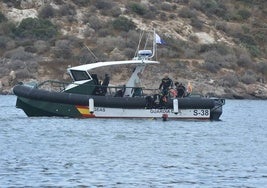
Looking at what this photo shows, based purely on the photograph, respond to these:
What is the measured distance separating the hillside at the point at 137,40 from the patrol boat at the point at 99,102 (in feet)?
83.8

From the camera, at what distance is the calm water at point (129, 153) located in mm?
20562

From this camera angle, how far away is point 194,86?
63.9m

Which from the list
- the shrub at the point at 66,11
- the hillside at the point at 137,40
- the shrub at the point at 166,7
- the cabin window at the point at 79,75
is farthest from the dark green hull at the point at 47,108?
the shrub at the point at 166,7

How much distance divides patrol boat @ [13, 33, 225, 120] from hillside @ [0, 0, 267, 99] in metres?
25.6

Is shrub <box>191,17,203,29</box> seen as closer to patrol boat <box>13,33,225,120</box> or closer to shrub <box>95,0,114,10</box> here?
shrub <box>95,0,114,10</box>

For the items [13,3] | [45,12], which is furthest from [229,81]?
[13,3]

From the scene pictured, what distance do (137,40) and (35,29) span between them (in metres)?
8.19

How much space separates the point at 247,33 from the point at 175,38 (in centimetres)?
944

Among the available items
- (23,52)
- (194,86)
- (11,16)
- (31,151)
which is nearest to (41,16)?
(11,16)

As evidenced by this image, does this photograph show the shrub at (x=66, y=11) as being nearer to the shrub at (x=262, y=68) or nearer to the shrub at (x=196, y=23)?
the shrub at (x=196, y=23)

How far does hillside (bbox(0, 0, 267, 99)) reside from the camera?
65125 mm

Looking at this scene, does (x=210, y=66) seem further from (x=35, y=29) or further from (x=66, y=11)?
(x=35, y=29)

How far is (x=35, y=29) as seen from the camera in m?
71.4

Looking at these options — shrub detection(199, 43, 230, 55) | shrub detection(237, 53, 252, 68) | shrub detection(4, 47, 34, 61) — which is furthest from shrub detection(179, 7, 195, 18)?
shrub detection(4, 47, 34, 61)
